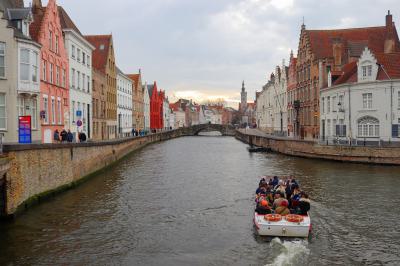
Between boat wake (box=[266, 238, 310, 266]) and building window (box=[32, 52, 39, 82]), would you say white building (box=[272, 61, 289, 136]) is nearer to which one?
building window (box=[32, 52, 39, 82])

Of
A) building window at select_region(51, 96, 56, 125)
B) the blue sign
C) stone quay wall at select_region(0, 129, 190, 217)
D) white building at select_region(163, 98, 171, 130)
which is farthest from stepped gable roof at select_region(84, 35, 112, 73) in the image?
white building at select_region(163, 98, 171, 130)

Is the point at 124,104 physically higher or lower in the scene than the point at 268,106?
lower

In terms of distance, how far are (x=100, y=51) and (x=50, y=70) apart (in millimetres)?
27002

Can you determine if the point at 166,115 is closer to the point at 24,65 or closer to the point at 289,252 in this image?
the point at 24,65

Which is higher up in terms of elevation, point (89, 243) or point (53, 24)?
point (53, 24)

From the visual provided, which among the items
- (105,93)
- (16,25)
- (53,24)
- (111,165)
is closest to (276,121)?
(105,93)

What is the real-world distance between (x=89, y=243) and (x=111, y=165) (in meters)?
23.1

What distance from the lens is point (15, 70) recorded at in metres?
24.7

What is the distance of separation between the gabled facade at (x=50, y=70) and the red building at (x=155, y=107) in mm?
70409

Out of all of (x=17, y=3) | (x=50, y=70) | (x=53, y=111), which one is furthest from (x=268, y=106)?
(x=17, y=3)

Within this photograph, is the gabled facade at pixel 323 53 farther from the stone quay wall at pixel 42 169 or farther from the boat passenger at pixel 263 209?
the boat passenger at pixel 263 209

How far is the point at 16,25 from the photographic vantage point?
87.2 ft

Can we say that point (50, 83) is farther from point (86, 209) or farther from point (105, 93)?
point (105, 93)

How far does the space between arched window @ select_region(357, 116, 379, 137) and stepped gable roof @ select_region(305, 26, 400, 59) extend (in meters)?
15.4
